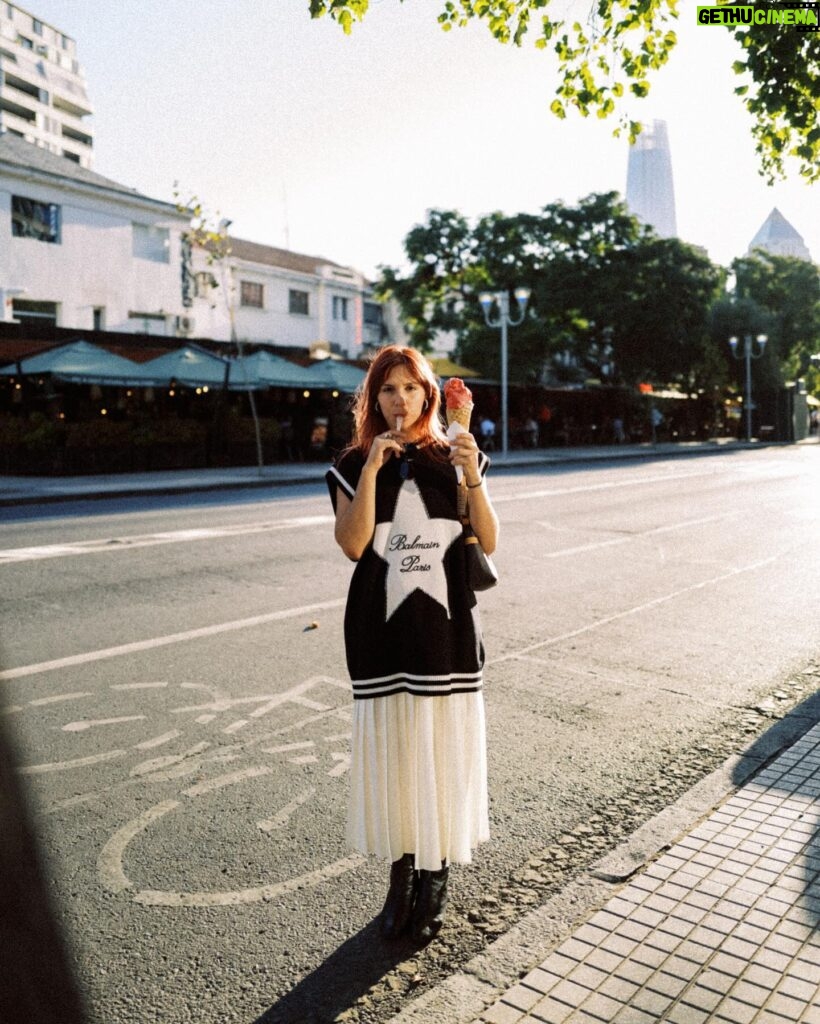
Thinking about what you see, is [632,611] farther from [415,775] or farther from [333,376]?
[333,376]

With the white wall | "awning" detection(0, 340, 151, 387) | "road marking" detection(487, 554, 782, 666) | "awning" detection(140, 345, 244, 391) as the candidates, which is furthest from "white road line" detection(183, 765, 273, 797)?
the white wall

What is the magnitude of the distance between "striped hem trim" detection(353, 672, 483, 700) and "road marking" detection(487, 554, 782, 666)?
3324 mm

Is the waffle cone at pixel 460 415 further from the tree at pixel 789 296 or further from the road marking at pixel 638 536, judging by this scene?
the tree at pixel 789 296

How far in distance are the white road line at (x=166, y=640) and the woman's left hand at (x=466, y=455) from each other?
397 cm

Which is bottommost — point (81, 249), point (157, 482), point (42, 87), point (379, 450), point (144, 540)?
point (144, 540)

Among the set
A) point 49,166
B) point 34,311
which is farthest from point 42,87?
point 34,311

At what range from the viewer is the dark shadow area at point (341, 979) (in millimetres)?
2592

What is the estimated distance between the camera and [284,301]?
49000 mm

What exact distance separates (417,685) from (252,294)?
46.4 meters

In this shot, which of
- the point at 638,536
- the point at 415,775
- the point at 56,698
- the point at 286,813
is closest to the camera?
the point at 415,775

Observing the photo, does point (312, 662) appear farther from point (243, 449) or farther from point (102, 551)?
point (243, 449)

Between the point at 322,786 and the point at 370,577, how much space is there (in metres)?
1.64

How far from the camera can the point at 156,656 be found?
616 centimetres

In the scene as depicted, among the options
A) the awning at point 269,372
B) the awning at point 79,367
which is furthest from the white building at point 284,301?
the awning at point 79,367
